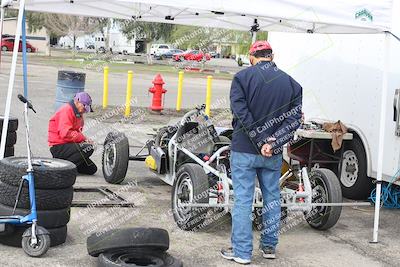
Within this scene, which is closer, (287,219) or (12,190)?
(12,190)

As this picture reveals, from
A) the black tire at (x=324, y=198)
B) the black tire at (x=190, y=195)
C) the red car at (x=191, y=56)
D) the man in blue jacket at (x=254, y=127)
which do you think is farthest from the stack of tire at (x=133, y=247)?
the red car at (x=191, y=56)

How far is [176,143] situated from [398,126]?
293 centimetres

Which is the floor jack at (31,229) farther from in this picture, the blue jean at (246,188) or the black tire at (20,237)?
the blue jean at (246,188)

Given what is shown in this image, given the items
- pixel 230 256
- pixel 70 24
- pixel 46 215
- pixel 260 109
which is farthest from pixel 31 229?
pixel 70 24

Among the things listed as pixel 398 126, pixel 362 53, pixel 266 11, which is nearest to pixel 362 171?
pixel 398 126

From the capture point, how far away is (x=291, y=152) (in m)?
9.95

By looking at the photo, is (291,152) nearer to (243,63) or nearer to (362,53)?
(362,53)

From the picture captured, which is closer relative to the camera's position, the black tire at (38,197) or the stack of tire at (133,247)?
the stack of tire at (133,247)

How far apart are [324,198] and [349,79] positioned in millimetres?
2647

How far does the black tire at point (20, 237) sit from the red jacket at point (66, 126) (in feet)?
10.2

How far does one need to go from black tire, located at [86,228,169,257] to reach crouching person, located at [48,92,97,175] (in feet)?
11.7

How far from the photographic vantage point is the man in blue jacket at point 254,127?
596 cm

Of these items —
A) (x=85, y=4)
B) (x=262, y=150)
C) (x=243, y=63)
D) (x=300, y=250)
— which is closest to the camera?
(x=262, y=150)

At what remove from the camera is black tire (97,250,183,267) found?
18.1ft
